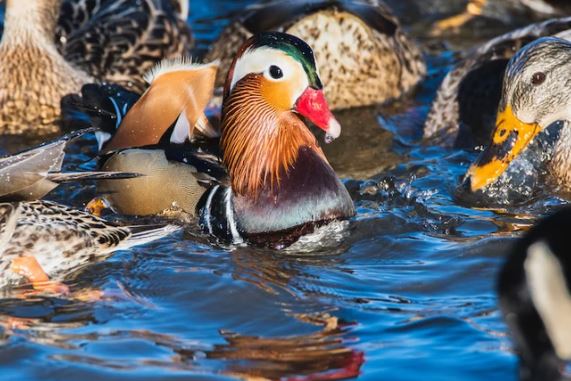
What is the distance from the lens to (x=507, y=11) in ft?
37.7

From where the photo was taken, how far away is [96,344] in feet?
18.5

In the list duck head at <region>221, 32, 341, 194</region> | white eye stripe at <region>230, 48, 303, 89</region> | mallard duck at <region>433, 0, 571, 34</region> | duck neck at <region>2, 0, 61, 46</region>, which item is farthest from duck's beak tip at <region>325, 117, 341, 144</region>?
mallard duck at <region>433, 0, 571, 34</region>

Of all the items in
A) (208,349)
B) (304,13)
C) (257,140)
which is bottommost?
(208,349)

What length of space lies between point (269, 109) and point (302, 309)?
1.28m

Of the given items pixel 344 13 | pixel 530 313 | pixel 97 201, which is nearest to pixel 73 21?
pixel 344 13

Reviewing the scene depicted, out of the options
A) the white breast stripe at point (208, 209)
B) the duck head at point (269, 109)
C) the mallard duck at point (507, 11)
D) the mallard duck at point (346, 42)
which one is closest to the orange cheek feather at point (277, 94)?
the duck head at point (269, 109)

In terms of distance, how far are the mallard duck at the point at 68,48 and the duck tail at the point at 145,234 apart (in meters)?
2.55

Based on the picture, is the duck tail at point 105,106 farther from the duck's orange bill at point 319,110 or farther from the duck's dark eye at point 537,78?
the duck's dark eye at point 537,78

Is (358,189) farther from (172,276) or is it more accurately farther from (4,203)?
(4,203)

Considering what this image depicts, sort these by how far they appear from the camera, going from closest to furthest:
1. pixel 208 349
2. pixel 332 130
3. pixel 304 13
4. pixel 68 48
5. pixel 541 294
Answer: pixel 541 294 < pixel 208 349 < pixel 332 130 < pixel 304 13 < pixel 68 48

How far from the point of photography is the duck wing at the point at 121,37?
932 cm

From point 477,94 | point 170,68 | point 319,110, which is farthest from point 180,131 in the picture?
point 477,94

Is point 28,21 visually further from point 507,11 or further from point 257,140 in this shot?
point 507,11

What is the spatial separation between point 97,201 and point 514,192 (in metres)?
2.35
